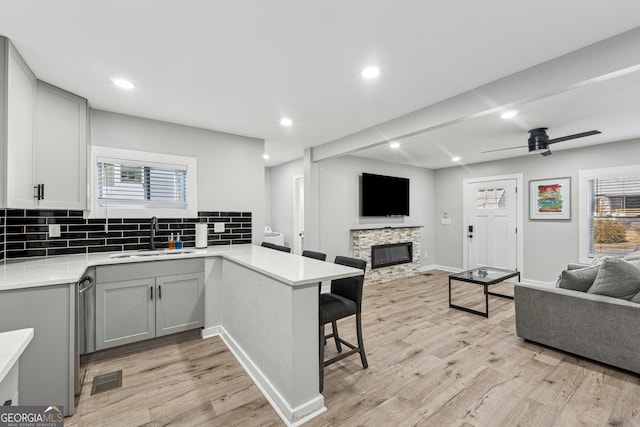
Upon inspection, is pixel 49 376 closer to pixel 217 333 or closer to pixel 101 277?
pixel 101 277

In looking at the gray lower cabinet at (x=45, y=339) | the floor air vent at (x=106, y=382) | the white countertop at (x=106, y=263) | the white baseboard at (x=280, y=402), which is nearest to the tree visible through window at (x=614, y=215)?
the white countertop at (x=106, y=263)

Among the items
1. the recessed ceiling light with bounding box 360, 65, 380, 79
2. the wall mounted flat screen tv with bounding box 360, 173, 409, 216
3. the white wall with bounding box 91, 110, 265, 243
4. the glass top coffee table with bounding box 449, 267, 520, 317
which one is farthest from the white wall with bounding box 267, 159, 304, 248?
the recessed ceiling light with bounding box 360, 65, 380, 79

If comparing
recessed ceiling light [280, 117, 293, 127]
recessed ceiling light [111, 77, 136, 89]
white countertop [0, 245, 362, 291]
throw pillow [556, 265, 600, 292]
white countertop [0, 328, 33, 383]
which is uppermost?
recessed ceiling light [111, 77, 136, 89]

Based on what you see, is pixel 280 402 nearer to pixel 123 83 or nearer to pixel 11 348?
pixel 11 348

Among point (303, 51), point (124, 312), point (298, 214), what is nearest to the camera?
point (303, 51)

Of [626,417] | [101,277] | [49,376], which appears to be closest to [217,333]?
[101,277]

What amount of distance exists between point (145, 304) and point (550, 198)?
613cm

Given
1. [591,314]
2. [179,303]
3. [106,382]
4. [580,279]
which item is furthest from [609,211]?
[106,382]

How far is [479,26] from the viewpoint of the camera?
1.71m

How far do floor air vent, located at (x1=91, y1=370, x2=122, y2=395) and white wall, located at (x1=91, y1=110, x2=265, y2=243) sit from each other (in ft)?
6.04

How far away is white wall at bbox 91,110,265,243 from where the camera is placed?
10.0ft

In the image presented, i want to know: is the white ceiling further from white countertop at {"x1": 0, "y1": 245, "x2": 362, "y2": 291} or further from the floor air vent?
the floor air vent

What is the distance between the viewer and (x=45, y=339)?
179 centimetres

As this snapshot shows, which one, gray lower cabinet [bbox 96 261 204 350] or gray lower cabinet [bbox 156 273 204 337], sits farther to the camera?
gray lower cabinet [bbox 156 273 204 337]
